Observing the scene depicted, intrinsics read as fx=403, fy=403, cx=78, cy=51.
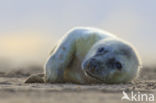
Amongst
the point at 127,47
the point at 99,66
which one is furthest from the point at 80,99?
the point at 127,47

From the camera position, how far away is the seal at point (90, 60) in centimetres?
652

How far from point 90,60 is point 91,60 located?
0.02m

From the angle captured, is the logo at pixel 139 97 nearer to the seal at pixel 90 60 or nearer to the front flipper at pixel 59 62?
the seal at pixel 90 60

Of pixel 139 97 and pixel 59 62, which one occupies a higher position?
pixel 59 62

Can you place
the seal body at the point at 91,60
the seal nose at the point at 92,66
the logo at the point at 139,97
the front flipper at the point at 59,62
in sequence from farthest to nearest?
the front flipper at the point at 59,62 → the seal body at the point at 91,60 → the seal nose at the point at 92,66 → the logo at the point at 139,97

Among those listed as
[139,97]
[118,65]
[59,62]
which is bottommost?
[139,97]

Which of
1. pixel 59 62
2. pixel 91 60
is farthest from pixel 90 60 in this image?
pixel 59 62

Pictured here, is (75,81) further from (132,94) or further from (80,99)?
(80,99)

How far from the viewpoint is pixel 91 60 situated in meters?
6.38

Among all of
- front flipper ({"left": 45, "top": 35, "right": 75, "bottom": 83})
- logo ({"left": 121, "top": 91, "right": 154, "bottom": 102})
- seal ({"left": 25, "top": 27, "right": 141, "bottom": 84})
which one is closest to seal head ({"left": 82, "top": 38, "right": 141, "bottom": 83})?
seal ({"left": 25, "top": 27, "right": 141, "bottom": 84})

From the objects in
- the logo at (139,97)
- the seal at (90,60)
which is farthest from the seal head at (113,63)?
the logo at (139,97)

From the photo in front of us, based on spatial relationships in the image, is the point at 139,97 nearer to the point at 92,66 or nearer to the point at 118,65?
the point at 92,66

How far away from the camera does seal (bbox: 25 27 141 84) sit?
6.52 m

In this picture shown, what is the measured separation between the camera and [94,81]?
6.78 m
